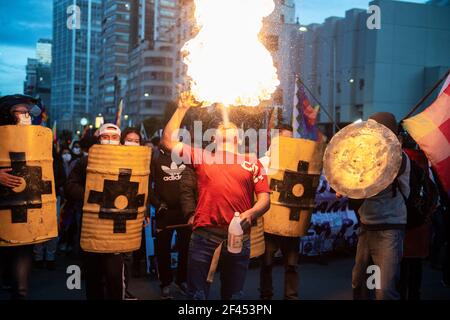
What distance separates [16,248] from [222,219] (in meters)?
1.95

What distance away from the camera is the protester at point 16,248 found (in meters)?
4.55

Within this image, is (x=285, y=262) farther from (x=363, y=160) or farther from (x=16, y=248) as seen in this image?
(x=16, y=248)

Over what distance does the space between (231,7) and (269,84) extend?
109cm

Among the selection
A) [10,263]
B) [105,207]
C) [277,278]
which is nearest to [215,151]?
[105,207]

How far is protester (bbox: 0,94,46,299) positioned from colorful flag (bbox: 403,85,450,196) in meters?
3.85

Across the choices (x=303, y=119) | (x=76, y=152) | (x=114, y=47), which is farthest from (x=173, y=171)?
(x=114, y=47)

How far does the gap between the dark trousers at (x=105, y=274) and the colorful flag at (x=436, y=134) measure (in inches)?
130

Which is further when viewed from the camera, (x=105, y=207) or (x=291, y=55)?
(x=291, y=55)

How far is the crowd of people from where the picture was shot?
4.43m

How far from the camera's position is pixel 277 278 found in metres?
7.68

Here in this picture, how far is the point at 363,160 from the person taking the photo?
4812mm

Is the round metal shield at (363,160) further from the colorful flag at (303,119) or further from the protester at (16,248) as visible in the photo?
the colorful flag at (303,119)

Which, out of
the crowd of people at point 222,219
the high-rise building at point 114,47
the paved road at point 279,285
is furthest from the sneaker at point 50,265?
the high-rise building at point 114,47

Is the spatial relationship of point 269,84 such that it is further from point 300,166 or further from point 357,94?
point 357,94
